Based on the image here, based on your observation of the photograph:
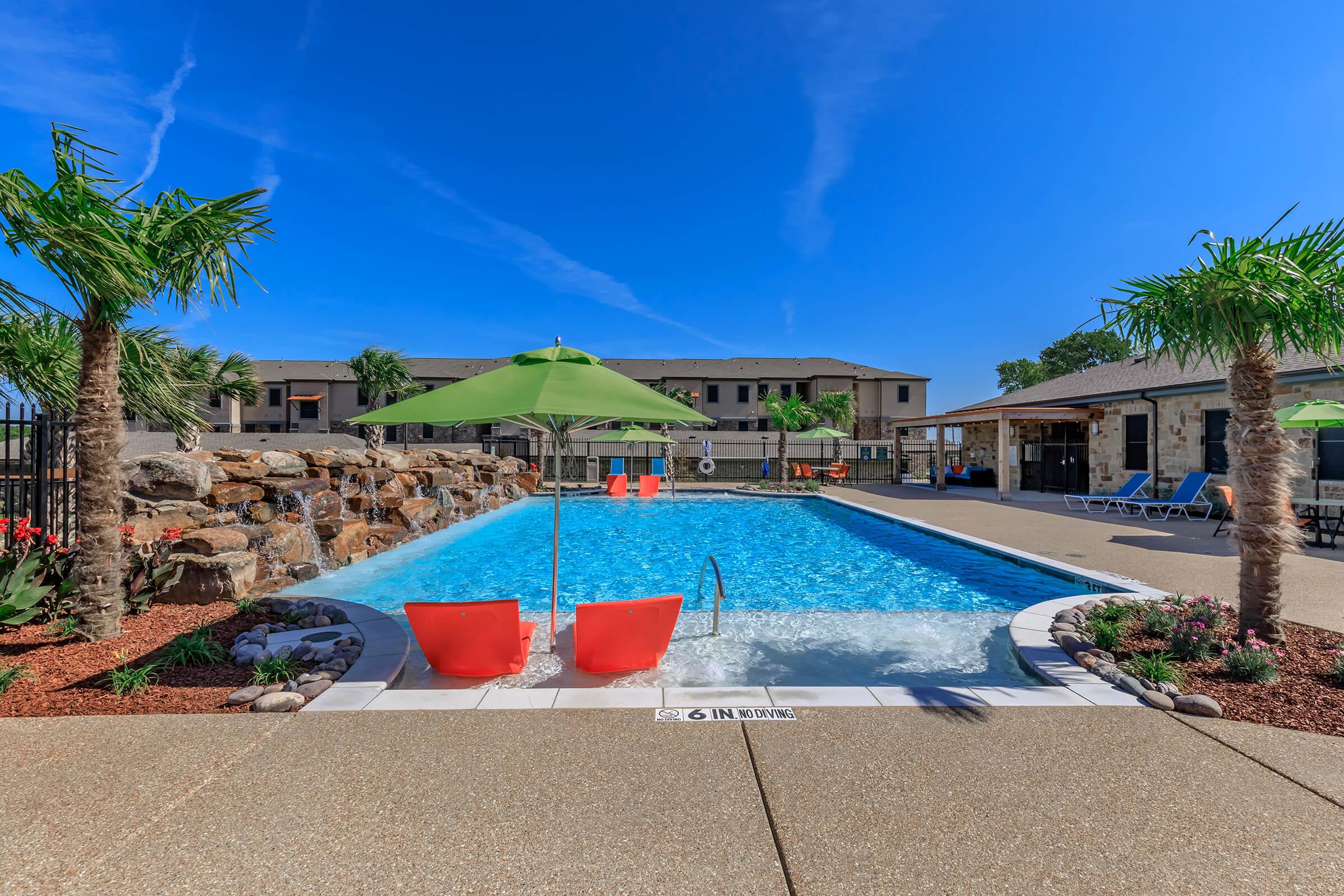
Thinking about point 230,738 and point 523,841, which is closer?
point 523,841

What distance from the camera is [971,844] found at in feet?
7.59

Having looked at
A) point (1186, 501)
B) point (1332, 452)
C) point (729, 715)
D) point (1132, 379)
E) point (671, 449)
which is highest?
point (1132, 379)

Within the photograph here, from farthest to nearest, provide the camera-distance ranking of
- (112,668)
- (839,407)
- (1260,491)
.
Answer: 1. (839,407)
2. (1260,491)
3. (112,668)

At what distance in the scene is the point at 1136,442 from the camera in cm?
1622

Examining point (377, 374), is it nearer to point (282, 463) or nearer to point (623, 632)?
point (282, 463)

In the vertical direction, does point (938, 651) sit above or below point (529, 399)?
below

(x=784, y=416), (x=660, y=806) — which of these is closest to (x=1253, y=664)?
(x=660, y=806)

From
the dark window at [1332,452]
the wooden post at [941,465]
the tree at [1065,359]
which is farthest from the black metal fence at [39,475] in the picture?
the tree at [1065,359]

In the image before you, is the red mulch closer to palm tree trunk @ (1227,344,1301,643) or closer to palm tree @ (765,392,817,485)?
palm tree trunk @ (1227,344,1301,643)

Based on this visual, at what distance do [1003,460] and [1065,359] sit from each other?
48.9m

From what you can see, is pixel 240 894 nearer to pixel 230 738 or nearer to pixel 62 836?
pixel 62 836

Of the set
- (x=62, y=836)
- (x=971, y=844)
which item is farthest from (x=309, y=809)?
(x=971, y=844)

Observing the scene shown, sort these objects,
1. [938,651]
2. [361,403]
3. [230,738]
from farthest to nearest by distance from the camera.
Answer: [361,403] < [938,651] < [230,738]

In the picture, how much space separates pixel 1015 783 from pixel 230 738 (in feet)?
13.1
